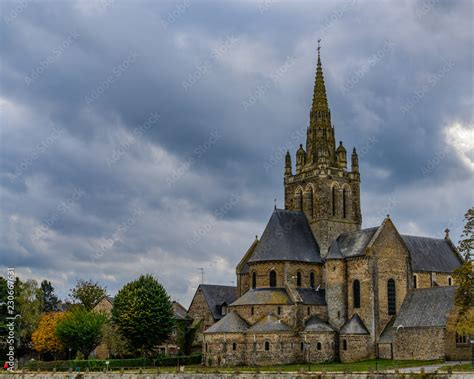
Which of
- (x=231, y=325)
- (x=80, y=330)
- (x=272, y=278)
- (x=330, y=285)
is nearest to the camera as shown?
(x=231, y=325)

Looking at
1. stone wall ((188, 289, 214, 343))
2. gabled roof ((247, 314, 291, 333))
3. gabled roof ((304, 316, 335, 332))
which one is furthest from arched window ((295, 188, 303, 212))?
stone wall ((188, 289, 214, 343))

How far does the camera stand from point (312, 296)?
7750 cm

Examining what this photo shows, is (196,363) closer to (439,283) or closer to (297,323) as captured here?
(297,323)

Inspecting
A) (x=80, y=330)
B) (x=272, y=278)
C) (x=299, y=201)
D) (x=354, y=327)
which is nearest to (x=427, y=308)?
(x=354, y=327)

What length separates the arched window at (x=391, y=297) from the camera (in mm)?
75312

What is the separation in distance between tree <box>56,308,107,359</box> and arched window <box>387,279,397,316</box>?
32.6 m

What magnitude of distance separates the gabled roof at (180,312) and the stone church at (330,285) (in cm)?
557

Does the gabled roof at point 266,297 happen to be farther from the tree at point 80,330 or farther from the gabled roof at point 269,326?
the tree at point 80,330

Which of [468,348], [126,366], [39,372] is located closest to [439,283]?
[468,348]

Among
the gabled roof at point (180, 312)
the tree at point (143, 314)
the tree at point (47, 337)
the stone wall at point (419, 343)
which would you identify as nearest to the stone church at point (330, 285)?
the stone wall at point (419, 343)

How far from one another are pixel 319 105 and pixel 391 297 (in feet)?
88.6

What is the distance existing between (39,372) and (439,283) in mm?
46630

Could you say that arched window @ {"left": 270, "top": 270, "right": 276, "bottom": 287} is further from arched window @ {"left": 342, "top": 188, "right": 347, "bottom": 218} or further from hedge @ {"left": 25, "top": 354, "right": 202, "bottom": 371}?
arched window @ {"left": 342, "top": 188, "right": 347, "bottom": 218}

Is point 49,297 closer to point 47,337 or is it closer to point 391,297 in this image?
point 47,337
